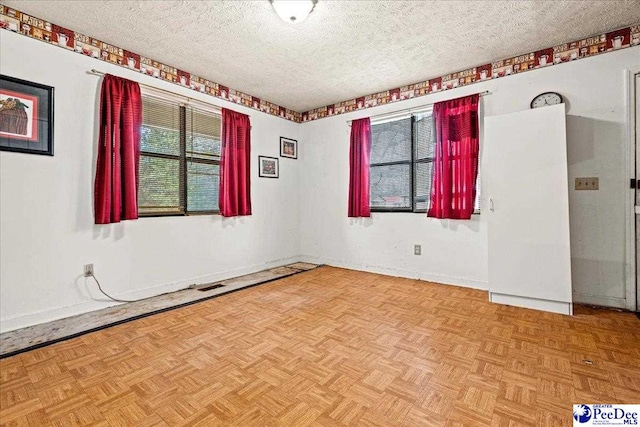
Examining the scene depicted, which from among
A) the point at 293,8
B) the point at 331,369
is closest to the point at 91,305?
the point at 331,369

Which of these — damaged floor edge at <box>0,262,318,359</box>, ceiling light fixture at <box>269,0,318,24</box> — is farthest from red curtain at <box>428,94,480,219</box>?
damaged floor edge at <box>0,262,318,359</box>

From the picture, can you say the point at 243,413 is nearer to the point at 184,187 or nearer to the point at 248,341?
the point at 248,341

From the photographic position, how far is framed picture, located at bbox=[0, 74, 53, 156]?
244 cm

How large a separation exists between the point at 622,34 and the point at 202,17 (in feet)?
12.8

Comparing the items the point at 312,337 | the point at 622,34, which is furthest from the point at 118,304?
the point at 622,34

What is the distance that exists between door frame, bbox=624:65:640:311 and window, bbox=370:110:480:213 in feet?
5.88

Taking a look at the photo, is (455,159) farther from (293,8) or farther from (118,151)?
(118,151)

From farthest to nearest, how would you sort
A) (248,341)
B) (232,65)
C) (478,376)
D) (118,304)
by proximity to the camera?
1. (232,65)
2. (118,304)
3. (248,341)
4. (478,376)

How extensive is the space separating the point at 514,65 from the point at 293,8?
2622 mm

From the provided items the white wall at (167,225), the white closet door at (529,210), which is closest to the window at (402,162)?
the white wall at (167,225)

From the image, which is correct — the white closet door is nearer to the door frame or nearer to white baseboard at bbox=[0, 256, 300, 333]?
the door frame

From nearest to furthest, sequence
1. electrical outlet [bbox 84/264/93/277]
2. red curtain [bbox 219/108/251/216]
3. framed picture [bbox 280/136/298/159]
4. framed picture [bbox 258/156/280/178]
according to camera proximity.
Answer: electrical outlet [bbox 84/264/93/277] < red curtain [bbox 219/108/251/216] < framed picture [bbox 258/156/280/178] < framed picture [bbox 280/136/298/159]

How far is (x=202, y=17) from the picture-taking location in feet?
8.41

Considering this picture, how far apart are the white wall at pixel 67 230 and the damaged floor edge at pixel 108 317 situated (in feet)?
0.41
